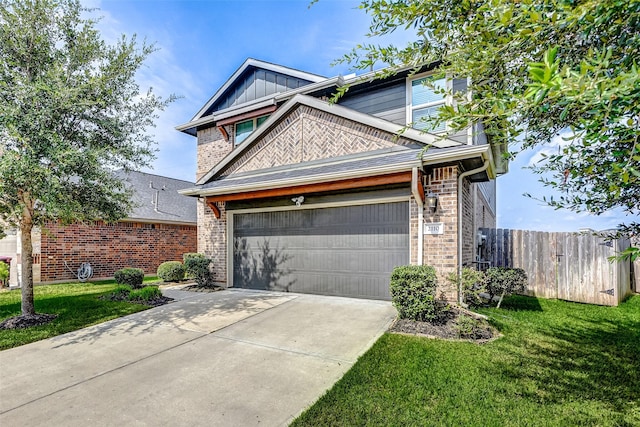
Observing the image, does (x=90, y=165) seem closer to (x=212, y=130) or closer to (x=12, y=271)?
(x=212, y=130)

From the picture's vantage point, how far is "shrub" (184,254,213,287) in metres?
9.13

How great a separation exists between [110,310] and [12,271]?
27.5 ft

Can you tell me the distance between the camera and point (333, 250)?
7.80 meters

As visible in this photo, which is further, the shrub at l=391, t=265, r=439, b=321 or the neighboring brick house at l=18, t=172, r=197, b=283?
the neighboring brick house at l=18, t=172, r=197, b=283

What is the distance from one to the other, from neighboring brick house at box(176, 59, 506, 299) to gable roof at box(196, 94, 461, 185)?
0.09 ft

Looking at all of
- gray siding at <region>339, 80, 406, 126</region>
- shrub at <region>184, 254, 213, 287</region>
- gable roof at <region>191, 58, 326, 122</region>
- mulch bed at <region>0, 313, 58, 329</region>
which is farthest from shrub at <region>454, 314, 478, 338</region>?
gable roof at <region>191, 58, 326, 122</region>

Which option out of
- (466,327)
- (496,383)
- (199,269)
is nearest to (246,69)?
(199,269)

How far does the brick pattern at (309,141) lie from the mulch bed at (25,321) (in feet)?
18.7

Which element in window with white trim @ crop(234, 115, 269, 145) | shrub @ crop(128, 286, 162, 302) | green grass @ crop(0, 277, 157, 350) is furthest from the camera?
window with white trim @ crop(234, 115, 269, 145)

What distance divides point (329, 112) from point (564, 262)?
23.8ft

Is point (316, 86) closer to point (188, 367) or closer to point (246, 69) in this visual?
point (246, 69)

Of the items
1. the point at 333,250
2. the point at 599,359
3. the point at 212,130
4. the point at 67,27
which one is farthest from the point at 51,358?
the point at 212,130

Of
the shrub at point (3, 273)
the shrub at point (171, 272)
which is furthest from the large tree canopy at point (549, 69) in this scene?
the shrub at point (3, 273)

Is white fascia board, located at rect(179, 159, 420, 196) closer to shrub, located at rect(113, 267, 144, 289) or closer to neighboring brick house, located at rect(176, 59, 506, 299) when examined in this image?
neighboring brick house, located at rect(176, 59, 506, 299)
